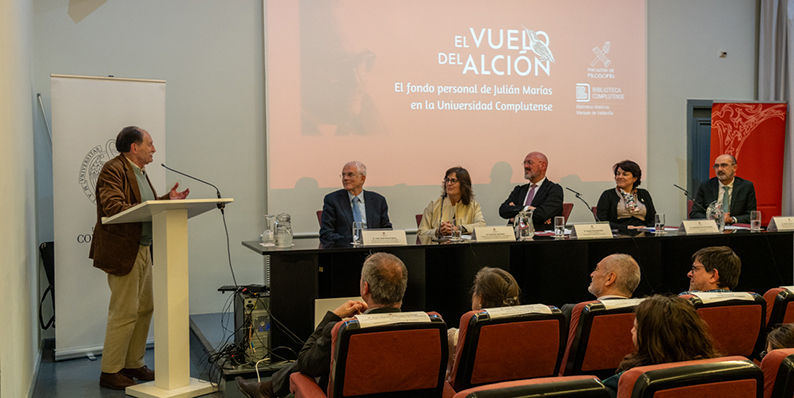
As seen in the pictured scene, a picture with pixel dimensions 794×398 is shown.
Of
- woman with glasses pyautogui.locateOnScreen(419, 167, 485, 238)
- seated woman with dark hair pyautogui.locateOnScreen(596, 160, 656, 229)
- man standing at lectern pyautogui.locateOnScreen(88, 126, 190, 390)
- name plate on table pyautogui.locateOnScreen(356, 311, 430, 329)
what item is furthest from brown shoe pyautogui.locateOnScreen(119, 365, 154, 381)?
seated woman with dark hair pyautogui.locateOnScreen(596, 160, 656, 229)

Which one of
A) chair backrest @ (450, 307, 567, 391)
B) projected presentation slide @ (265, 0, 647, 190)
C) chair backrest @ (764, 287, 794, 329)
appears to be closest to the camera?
chair backrest @ (450, 307, 567, 391)

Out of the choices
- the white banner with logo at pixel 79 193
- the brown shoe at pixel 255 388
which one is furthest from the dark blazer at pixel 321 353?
the white banner with logo at pixel 79 193

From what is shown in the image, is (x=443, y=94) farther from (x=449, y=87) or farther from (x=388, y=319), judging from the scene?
(x=388, y=319)

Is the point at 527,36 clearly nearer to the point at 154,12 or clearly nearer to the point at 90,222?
the point at 154,12

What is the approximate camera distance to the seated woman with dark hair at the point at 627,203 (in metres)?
4.61

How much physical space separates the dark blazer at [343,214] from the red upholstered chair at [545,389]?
2874 mm

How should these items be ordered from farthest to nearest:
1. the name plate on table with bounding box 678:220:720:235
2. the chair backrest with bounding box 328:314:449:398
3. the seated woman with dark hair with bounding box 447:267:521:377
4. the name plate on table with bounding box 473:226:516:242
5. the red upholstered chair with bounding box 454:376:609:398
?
the name plate on table with bounding box 678:220:720:235
the name plate on table with bounding box 473:226:516:242
the seated woman with dark hair with bounding box 447:267:521:377
the chair backrest with bounding box 328:314:449:398
the red upholstered chair with bounding box 454:376:609:398

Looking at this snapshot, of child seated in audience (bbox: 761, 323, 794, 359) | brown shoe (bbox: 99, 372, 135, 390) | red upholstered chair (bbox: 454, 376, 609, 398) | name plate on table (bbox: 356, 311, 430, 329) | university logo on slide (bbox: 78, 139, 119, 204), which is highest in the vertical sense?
university logo on slide (bbox: 78, 139, 119, 204)

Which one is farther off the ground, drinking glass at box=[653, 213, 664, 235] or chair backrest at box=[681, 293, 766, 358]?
drinking glass at box=[653, 213, 664, 235]

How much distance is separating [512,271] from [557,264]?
296 mm

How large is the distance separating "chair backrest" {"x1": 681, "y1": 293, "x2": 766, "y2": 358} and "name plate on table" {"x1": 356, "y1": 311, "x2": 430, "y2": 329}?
1020mm

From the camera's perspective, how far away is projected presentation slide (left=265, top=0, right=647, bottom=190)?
5.36 metres

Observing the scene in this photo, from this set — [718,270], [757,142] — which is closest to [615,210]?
[718,270]

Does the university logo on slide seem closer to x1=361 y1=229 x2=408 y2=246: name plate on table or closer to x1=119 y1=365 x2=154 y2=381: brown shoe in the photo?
x1=119 y1=365 x2=154 y2=381: brown shoe
